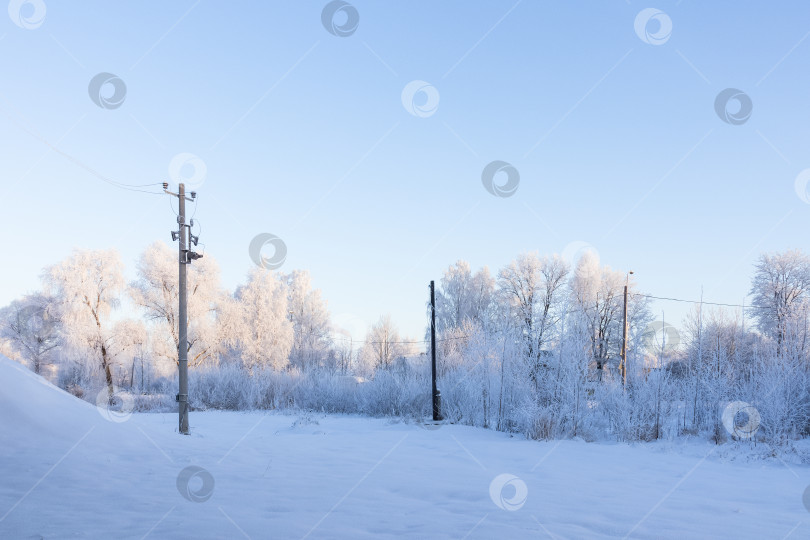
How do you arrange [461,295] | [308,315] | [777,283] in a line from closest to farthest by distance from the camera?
1. [777,283]
2. [461,295]
3. [308,315]

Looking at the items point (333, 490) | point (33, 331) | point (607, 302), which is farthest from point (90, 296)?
point (607, 302)

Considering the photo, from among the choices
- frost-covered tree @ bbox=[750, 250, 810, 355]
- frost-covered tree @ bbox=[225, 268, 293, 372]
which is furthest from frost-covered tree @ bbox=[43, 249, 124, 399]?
frost-covered tree @ bbox=[750, 250, 810, 355]

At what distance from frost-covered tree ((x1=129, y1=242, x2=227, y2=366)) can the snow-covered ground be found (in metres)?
25.8

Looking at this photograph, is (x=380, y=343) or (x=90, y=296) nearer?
(x=90, y=296)

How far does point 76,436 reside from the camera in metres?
6.18

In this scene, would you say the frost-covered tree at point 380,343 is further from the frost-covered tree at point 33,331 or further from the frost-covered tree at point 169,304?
the frost-covered tree at point 33,331

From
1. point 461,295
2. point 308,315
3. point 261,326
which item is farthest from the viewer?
point 308,315

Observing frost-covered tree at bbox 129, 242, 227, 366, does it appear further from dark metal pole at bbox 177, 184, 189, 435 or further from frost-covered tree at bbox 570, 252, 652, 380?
frost-covered tree at bbox 570, 252, 652, 380

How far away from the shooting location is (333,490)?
18.7 ft

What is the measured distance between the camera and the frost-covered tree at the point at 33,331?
113ft

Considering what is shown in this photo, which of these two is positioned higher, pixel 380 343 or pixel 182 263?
pixel 182 263

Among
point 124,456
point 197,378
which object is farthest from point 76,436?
point 197,378

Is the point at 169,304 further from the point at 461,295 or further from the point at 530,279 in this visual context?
the point at 530,279

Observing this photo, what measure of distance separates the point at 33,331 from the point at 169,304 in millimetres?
12505
